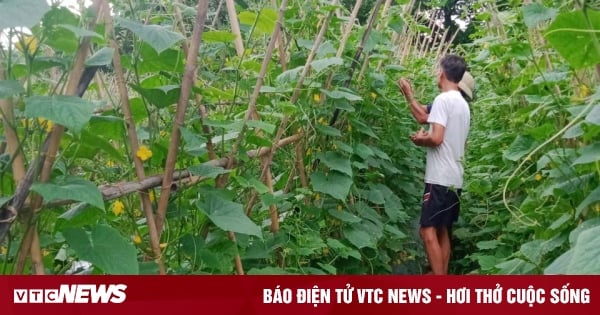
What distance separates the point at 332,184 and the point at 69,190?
4.63 feet

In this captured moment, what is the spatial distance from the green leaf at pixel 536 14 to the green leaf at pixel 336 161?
2.68ft

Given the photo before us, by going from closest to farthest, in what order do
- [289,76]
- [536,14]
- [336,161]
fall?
[536,14] < [289,76] < [336,161]

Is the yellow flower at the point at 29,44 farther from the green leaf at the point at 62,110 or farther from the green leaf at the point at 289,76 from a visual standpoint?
the green leaf at the point at 289,76

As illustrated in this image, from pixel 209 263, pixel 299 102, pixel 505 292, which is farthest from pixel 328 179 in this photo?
pixel 505 292

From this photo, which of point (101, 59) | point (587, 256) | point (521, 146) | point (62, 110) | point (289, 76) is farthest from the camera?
point (521, 146)

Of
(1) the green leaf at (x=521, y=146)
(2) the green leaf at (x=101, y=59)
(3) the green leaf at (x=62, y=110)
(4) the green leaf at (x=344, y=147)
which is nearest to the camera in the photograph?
(3) the green leaf at (x=62, y=110)

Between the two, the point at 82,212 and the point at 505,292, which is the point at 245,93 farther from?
the point at 505,292

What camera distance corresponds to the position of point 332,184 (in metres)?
2.40

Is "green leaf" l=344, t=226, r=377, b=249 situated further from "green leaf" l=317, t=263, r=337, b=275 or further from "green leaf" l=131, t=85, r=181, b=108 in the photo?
"green leaf" l=131, t=85, r=181, b=108

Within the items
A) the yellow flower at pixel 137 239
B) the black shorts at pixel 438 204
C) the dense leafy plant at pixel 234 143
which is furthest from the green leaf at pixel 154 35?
the black shorts at pixel 438 204

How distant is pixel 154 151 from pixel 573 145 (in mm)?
1346

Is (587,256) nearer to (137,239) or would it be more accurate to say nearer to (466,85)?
(137,239)

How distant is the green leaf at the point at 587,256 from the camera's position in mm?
918

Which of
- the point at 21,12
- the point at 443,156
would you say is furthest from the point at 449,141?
the point at 21,12
